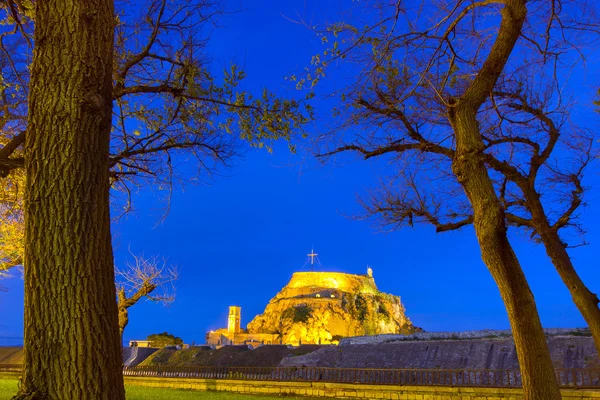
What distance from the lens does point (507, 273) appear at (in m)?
5.43

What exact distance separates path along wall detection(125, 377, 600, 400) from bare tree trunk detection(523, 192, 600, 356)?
5.09 metres

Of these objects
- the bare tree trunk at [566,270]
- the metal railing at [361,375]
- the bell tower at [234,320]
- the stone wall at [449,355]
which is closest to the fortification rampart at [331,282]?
the bell tower at [234,320]

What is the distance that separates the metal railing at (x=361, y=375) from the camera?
15.5 m

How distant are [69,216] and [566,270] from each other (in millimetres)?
8576

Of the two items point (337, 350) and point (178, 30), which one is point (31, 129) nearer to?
point (178, 30)

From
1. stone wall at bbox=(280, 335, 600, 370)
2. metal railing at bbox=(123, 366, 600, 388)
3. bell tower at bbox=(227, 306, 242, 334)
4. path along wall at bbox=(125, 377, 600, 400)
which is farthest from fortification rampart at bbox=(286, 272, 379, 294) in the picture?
path along wall at bbox=(125, 377, 600, 400)

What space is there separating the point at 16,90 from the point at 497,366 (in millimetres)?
19259

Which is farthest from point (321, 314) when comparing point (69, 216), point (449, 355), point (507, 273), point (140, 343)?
point (69, 216)

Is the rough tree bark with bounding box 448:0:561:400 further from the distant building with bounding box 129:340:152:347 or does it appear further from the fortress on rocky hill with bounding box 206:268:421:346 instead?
the fortress on rocky hill with bounding box 206:268:421:346

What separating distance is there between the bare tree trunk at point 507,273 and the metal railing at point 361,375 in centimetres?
1038

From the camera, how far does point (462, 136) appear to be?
18.6 feet

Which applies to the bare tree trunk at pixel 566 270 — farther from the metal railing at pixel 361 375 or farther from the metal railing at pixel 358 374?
the metal railing at pixel 358 374

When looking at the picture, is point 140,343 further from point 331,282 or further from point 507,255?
point 331,282

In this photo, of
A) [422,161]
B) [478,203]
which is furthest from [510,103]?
[478,203]
